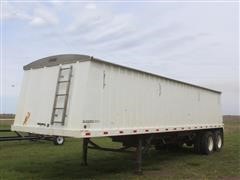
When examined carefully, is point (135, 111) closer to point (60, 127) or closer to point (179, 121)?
point (60, 127)

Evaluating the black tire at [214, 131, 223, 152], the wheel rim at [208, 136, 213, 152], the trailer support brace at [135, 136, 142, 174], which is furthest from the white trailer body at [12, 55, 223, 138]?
the black tire at [214, 131, 223, 152]

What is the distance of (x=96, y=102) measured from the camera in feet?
30.9

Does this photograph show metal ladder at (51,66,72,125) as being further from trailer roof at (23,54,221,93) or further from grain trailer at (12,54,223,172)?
trailer roof at (23,54,221,93)

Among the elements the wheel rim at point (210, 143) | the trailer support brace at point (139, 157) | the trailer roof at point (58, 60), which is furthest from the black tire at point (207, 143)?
the trailer roof at point (58, 60)

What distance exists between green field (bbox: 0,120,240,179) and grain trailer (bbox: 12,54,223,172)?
30.0 inches

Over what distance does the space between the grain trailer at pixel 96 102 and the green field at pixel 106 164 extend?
762 mm

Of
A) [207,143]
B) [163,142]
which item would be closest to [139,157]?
[163,142]

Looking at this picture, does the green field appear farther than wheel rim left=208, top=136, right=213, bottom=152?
No

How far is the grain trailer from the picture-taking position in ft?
30.4

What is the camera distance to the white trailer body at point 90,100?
923 cm

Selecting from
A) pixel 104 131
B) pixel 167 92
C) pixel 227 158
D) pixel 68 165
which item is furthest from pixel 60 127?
pixel 227 158

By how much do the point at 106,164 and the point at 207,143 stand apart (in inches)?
225

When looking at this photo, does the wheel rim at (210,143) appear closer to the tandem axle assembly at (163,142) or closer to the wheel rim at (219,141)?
the tandem axle assembly at (163,142)

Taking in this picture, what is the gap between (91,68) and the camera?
365 inches
